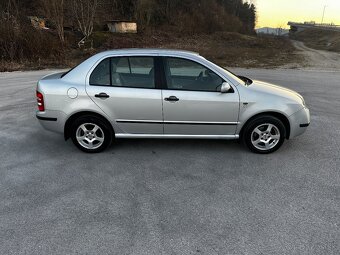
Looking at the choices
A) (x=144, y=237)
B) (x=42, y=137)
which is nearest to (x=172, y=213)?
(x=144, y=237)

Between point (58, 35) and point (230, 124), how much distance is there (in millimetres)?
20222

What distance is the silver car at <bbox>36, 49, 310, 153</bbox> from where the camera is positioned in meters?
4.33

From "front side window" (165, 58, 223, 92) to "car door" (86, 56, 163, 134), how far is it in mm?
260

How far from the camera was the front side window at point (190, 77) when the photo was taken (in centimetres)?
436

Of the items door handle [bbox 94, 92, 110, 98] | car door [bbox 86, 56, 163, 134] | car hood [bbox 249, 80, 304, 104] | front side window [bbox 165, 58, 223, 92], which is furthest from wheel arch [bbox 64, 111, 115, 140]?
car hood [bbox 249, 80, 304, 104]

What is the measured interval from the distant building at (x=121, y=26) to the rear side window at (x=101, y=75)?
94.6 ft

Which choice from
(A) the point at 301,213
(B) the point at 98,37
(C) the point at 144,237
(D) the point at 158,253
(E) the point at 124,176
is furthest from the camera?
(B) the point at 98,37

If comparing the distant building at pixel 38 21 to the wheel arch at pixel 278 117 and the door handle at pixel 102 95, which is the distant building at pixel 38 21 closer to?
the door handle at pixel 102 95

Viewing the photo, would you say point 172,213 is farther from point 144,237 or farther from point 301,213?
point 301,213

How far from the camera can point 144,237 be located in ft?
9.17

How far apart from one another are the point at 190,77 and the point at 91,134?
1809 millimetres

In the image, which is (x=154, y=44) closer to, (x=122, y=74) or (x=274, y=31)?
(x=122, y=74)

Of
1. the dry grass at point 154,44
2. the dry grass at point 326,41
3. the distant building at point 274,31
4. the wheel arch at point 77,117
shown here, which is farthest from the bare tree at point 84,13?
the distant building at point 274,31

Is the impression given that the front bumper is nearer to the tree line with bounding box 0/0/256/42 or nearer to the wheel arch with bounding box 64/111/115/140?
the wheel arch with bounding box 64/111/115/140
